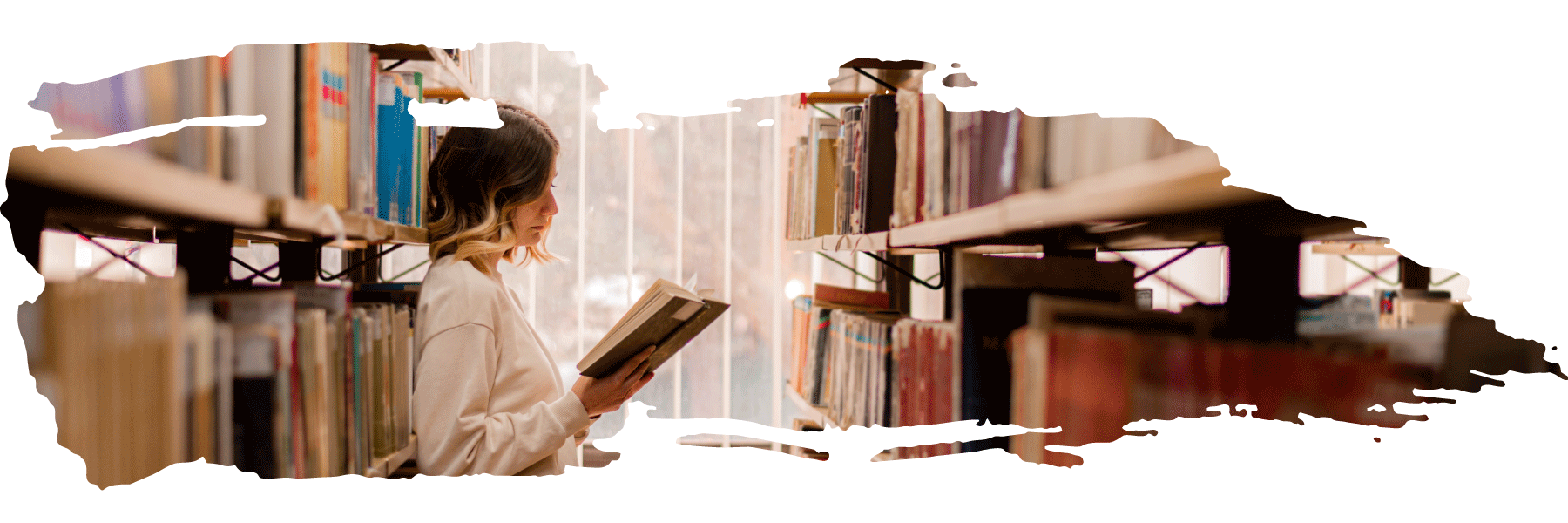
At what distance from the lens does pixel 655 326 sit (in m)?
1.01

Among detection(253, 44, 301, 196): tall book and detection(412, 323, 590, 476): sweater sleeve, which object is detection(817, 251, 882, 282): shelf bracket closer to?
detection(412, 323, 590, 476): sweater sleeve

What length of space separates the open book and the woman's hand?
1cm

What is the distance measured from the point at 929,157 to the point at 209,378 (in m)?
1.09

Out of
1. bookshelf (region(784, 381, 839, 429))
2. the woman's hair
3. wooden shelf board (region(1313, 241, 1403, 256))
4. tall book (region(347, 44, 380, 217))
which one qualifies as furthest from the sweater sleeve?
wooden shelf board (region(1313, 241, 1403, 256))

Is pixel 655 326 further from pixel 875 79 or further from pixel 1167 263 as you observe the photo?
pixel 1167 263

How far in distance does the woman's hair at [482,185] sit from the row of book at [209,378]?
0.20 meters

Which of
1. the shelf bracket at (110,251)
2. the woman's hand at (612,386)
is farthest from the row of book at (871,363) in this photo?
the shelf bracket at (110,251)

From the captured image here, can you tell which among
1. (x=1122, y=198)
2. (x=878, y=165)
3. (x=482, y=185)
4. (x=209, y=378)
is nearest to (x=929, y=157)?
(x=878, y=165)

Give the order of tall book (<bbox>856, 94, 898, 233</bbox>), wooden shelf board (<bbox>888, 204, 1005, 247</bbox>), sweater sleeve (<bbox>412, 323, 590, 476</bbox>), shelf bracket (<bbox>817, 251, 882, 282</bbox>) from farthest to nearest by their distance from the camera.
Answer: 1. shelf bracket (<bbox>817, 251, 882, 282</bbox>)
2. tall book (<bbox>856, 94, 898, 233</bbox>)
3. wooden shelf board (<bbox>888, 204, 1005, 247</bbox>)
4. sweater sleeve (<bbox>412, 323, 590, 476</bbox>)

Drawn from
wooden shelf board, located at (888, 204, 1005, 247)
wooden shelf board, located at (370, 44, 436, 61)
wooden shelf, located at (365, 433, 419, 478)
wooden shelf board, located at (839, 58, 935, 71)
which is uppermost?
wooden shelf board, located at (839, 58, 935, 71)

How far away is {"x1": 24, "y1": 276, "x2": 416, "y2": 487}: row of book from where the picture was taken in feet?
2.90

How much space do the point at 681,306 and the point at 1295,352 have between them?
2.94 ft

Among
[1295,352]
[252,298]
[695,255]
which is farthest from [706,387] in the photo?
[1295,352]

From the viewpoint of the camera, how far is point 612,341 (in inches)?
40.4
